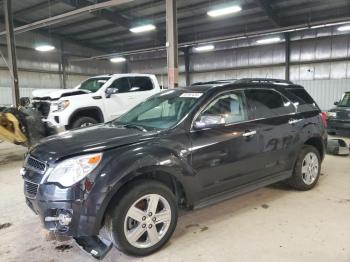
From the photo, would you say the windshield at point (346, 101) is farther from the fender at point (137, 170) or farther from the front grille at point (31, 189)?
the front grille at point (31, 189)

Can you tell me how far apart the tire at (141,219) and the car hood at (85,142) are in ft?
1.29

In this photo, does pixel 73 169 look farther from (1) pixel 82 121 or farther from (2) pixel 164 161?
(1) pixel 82 121

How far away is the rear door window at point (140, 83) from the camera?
7.92 metres

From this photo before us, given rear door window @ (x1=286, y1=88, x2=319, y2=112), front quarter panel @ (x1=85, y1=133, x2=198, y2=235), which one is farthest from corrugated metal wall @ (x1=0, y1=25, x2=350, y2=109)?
front quarter panel @ (x1=85, y1=133, x2=198, y2=235)

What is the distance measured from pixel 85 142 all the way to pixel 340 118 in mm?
7971

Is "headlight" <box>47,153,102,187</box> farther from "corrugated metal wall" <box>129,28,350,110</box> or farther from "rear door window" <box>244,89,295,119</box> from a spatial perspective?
"corrugated metal wall" <box>129,28,350,110</box>

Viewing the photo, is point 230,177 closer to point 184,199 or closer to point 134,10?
point 184,199

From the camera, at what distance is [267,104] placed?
379 cm

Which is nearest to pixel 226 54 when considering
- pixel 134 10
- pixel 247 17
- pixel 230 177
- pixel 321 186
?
pixel 247 17

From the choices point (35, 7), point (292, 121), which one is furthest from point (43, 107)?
point (35, 7)

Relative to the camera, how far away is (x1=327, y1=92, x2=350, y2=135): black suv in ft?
27.4

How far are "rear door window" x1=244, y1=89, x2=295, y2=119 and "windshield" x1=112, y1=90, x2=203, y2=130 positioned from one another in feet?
2.38

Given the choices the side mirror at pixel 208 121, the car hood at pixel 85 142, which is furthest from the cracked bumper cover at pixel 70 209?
the side mirror at pixel 208 121

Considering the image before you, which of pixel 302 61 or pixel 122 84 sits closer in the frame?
pixel 122 84
